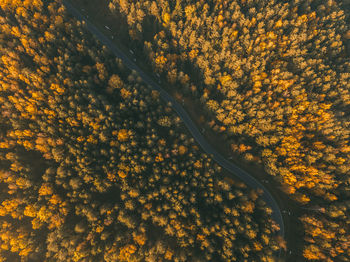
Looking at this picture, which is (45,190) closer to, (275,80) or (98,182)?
(98,182)

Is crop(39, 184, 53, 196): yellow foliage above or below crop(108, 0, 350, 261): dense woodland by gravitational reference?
below

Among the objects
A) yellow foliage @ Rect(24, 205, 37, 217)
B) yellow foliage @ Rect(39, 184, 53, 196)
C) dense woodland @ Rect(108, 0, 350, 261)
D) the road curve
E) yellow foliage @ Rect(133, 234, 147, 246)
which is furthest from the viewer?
the road curve

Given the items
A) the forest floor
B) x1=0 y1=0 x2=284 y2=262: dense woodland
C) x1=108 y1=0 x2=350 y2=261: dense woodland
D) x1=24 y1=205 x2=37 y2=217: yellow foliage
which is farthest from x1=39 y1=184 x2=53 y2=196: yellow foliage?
x1=108 y1=0 x2=350 y2=261: dense woodland

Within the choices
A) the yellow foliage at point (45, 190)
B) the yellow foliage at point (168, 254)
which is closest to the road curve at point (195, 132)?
the yellow foliage at point (168, 254)

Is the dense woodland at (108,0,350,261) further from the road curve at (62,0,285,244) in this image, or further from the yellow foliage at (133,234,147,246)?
the yellow foliage at (133,234,147,246)

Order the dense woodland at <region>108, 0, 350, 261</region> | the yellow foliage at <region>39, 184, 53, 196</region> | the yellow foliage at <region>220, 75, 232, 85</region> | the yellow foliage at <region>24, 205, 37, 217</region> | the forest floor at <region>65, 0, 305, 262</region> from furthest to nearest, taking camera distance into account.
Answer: the yellow foliage at <region>220, 75, 232, 85</region> < the forest floor at <region>65, 0, 305, 262</region> < the dense woodland at <region>108, 0, 350, 261</region> < the yellow foliage at <region>39, 184, 53, 196</region> < the yellow foliage at <region>24, 205, 37, 217</region>

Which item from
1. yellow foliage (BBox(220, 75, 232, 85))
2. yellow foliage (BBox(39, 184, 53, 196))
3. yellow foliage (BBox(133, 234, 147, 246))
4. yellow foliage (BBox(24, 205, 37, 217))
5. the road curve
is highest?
yellow foliage (BBox(220, 75, 232, 85))

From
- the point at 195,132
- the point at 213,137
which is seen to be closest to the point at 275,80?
the point at 213,137

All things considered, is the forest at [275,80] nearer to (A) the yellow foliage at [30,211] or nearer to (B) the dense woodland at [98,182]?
(B) the dense woodland at [98,182]
